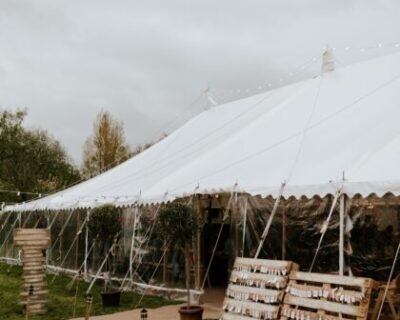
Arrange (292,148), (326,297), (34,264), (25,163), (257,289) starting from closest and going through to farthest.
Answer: (326,297), (257,289), (292,148), (34,264), (25,163)

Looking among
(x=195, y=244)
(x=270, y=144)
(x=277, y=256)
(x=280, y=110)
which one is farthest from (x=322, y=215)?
(x=280, y=110)

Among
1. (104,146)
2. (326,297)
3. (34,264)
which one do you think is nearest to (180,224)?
(326,297)

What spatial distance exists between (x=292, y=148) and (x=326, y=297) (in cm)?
283

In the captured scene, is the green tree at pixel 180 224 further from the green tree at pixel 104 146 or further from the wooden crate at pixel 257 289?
the green tree at pixel 104 146

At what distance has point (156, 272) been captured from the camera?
32.6ft

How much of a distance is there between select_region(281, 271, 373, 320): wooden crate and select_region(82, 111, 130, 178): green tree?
23.4 meters

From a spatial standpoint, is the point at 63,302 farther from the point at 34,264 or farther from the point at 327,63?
the point at 327,63

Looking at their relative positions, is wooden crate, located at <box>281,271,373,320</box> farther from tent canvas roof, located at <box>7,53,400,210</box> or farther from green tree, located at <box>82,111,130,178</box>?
green tree, located at <box>82,111,130,178</box>

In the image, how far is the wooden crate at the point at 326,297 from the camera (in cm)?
518

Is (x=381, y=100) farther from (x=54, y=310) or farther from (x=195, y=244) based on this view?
(x=54, y=310)

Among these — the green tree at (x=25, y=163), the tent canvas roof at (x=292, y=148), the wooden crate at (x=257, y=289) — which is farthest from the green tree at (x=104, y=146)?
the wooden crate at (x=257, y=289)

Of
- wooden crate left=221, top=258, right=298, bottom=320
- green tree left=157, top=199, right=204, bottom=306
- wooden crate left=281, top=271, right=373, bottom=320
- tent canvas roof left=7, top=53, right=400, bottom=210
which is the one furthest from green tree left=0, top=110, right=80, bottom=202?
wooden crate left=281, top=271, right=373, bottom=320

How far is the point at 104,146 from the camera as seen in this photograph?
29156 millimetres

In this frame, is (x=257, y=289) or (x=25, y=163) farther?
(x=25, y=163)
